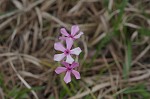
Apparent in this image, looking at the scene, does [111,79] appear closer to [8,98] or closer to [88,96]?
[88,96]

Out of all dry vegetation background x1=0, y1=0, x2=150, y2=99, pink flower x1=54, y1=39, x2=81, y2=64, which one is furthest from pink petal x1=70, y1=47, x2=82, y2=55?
dry vegetation background x1=0, y1=0, x2=150, y2=99

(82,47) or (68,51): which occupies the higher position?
(68,51)

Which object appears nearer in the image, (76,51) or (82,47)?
(76,51)

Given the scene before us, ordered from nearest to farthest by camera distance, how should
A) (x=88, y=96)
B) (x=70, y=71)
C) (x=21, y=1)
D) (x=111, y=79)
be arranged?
(x=70, y=71) → (x=88, y=96) → (x=111, y=79) → (x=21, y=1)

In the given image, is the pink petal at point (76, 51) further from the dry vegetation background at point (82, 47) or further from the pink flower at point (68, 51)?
the dry vegetation background at point (82, 47)

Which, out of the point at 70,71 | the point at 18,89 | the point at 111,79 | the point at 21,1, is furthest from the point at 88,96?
the point at 21,1

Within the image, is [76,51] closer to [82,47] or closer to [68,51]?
[68,51]

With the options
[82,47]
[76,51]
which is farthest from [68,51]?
[82,47]

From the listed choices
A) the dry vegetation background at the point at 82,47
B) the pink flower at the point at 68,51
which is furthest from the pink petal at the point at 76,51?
the dry vegetation background at the point at 82,47
